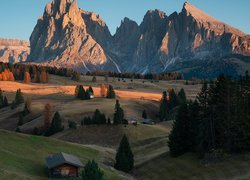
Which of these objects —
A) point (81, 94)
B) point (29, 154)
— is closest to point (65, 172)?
point (29, 154)

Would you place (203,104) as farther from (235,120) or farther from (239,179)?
(239,179)

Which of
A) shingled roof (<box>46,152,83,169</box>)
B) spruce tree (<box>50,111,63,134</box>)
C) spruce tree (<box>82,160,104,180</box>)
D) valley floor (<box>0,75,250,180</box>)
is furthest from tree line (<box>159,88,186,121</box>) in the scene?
spruce tree (<box>82,160,104,180</box>)

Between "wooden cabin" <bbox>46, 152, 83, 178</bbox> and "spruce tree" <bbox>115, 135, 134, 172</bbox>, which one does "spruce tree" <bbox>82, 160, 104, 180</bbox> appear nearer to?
"wooden cabin" <bbox>46, 152, 83, 178</bbox>

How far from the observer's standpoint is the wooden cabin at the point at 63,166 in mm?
63719

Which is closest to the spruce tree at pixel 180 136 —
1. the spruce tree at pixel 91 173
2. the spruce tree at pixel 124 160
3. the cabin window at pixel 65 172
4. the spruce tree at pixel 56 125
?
the spruce tree at pixel 124 160

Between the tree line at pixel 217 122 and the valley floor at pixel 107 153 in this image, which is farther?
the tree line at pixel 217 122

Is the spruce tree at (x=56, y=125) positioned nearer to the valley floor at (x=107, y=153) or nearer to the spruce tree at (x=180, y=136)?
the valley floor at (x=107, y=153)

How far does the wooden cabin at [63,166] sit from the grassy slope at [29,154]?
1402 mm

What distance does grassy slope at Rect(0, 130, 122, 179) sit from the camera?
58.0m

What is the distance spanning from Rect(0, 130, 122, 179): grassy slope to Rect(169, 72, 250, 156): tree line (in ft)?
47.5

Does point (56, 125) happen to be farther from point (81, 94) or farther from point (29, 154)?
point (81, 94)

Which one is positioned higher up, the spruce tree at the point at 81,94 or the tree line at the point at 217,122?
the tree line at the point at 217,122

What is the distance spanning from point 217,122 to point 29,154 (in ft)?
107

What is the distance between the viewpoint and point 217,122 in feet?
238
